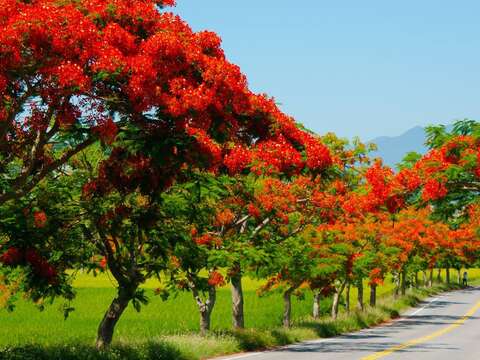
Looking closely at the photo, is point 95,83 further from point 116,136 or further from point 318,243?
point 318,243

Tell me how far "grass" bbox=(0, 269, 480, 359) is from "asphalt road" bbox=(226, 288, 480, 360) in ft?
3.01

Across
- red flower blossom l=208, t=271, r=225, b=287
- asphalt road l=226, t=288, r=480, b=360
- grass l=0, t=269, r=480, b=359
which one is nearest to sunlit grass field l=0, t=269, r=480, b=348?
grass l=0, t=269, r=480, b=359

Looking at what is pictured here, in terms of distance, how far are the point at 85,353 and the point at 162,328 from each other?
19.5 meters

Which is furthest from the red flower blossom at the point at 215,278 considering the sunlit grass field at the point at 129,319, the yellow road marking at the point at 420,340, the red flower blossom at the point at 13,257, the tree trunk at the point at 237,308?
the red flower blossom at the point at 13,257

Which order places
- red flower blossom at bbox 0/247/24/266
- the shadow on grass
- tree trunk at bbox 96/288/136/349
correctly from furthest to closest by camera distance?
tree trunk at bbox 96/288/136/349 < red flower blossom at bbox 0/247/24/266 < the shadow on grass

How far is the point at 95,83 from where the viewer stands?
1159cm

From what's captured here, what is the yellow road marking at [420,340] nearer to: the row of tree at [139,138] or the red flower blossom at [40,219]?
the row of tree at [139,138]

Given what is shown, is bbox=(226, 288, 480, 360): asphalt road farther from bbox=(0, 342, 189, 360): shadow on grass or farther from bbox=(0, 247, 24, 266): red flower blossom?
bbox=(0, 247, 24, 266): red flower blossom

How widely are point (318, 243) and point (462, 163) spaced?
21998mm

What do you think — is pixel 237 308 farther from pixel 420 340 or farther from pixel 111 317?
pixel 111 317

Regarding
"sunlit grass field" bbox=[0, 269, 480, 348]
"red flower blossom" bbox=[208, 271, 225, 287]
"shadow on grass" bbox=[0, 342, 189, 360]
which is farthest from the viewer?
"sunlit grass field" bbox=[0, 269, 480, 348]

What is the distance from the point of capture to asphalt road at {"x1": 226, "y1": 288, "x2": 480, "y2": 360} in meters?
22.2

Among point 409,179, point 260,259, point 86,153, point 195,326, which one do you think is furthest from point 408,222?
point 409,179

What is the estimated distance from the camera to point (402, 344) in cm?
2673
